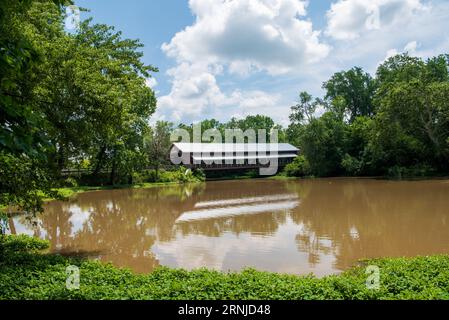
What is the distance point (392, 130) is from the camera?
39.8m

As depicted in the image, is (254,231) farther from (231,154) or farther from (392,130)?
(231,154)

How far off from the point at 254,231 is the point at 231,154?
131 ft

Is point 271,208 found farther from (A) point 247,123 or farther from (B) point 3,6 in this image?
(A) point 247,123

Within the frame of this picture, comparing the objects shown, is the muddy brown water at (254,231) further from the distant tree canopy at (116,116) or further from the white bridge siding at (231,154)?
the white bridge siding at (231,154)

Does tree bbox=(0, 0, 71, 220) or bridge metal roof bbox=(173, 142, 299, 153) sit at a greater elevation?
bridge metal roof bbox=(173, 142, 299, 153)

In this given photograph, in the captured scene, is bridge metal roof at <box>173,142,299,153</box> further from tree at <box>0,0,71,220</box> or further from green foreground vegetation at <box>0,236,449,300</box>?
green foreground vegetation at <box>0,236,449,300</box>

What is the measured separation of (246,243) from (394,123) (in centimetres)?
3213

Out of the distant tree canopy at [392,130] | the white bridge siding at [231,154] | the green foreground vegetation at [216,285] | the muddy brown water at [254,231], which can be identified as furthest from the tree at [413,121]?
the green foreground vegetation at [216,285]

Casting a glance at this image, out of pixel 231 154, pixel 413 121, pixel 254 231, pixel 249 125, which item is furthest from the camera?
pixel 249 125

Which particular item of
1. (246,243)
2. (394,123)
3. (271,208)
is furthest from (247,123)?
(246,243)

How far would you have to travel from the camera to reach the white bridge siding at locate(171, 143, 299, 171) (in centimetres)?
5147

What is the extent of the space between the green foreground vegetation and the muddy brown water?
2705 millimetres

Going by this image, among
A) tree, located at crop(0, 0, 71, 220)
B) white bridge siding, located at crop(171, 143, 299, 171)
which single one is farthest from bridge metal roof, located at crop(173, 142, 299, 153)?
tree, located at crop(0, 0, 71, 220)

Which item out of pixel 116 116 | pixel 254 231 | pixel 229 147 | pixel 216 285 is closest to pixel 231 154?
pixel 229 147
